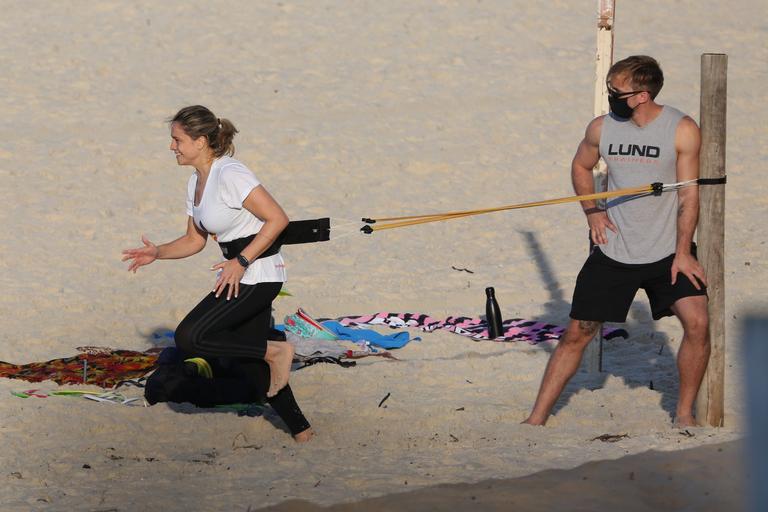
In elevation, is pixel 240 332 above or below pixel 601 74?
below

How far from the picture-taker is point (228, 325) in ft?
18.5

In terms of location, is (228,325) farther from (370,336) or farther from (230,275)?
(370,336)

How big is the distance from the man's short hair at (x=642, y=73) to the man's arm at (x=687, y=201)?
0.23m

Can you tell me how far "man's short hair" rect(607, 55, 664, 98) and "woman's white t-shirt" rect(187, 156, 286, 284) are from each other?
187 cm

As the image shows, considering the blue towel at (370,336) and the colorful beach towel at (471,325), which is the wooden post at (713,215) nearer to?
the colorful beach towel at (471,325)

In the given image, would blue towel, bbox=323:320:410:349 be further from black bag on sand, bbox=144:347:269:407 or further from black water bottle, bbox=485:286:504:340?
black bag on sand, bbox=144:347:269:407

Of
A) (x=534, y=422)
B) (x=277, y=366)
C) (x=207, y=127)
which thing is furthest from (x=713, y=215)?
(x=207, y=127)

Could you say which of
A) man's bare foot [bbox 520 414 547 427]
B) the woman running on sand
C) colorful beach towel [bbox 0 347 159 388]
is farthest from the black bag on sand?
man's bare foot [bbox 520 414 547 427]

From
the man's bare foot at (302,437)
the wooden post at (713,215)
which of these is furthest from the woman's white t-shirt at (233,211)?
the wooden post at (713,215)

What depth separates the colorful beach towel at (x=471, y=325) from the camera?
8.42 m

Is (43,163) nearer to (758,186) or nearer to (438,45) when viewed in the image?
(438,45)

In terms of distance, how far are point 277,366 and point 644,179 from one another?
6.69ft

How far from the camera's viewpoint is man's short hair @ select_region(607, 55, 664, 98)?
18.8ft

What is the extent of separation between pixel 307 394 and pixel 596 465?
2296mm
